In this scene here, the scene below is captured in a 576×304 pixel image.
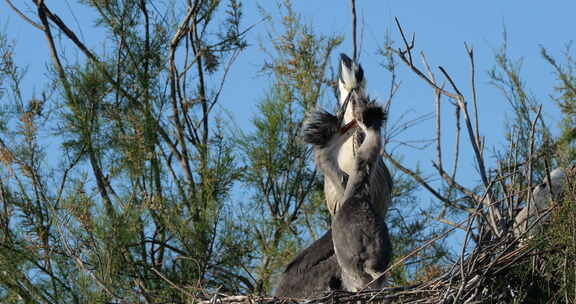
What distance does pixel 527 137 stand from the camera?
6332mm

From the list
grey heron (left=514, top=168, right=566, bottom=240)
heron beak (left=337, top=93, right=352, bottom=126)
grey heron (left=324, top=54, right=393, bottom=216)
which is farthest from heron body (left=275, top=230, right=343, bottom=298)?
grey heron (left=514, top=168, right=566, bottom=240)

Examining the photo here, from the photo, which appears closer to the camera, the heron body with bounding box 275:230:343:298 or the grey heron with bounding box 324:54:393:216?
the heron body with bounding box 275:230:343:298

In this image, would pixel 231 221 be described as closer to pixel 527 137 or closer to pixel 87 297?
pixel 87 297

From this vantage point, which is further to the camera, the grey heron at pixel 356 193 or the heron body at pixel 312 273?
the heron body at pixel 312 273

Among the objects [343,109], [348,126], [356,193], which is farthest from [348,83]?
[356,193]

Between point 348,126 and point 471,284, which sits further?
point 348,126

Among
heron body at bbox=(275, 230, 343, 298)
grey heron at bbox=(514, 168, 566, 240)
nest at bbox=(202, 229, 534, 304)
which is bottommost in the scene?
nest at bbox=(202, 229, 534, 304)

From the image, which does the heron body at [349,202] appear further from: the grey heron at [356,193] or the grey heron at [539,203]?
the grey heron at [539,203]

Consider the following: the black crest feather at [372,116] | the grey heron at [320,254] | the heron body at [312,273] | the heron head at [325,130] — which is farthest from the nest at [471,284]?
the heron head at [325,130]

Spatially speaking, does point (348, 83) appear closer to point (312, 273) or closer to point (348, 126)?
point (348, 126)

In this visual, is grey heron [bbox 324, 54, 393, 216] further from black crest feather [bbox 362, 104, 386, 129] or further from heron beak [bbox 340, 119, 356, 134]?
black crest feather [bbox 362, 104, 386, 129]

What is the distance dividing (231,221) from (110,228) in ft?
2.58

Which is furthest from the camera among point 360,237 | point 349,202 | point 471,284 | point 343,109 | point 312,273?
point 343,109

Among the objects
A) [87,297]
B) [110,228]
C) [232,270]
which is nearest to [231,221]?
[232,270]
